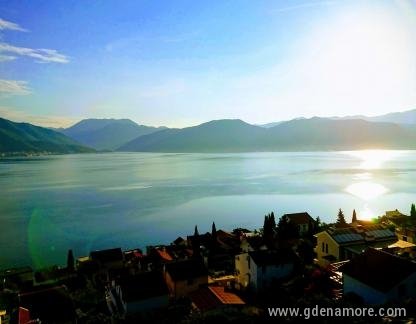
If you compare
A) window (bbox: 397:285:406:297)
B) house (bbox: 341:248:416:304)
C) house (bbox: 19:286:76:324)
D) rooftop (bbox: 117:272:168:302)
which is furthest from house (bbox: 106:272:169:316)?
window (bbox: 397:285:406:297)

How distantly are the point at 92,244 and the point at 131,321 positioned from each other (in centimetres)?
5831

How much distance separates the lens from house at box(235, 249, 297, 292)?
36.0 meters

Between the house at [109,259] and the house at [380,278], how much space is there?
109 feet

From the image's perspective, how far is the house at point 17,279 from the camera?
47806mm

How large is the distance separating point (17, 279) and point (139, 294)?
27708 mm

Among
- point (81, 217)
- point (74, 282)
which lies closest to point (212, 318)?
point (74, 282)

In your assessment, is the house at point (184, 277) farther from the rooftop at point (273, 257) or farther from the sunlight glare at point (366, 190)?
the sunlight glare at point (366, 190)

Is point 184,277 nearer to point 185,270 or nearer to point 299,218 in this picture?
point 185,270

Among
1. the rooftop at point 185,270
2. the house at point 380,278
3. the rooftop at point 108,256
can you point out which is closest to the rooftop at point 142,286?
the rooftop at point 185,270

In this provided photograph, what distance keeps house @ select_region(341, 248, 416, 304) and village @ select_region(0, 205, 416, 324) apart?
0.07 m

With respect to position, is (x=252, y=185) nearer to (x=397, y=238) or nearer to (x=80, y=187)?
(x=80, y=187)

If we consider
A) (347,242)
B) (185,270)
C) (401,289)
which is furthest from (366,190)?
(401,289)

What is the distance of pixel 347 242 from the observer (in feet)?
136

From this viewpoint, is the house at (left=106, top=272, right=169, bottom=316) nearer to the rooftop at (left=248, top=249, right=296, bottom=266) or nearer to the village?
the village
